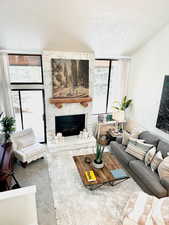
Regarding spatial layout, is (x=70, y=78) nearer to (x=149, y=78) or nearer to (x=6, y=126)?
(x=6, y=126)

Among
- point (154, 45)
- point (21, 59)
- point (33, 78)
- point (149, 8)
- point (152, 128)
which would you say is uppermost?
point (149, 8)

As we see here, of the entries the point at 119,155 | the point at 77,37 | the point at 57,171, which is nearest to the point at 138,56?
the point at 77,37

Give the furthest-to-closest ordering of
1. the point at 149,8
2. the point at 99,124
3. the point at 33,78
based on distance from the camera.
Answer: the point at 99,124, the point at 33,78, the point at 149,8

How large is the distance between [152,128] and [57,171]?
3258 mm

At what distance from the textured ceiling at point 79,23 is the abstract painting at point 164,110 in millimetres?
1639

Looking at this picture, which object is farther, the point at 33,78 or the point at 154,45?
the point at 33,78

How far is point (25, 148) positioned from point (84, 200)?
229 centimetres

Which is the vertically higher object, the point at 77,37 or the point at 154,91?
the point at 77,37

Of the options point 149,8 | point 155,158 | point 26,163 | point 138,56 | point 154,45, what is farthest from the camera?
point 138,56

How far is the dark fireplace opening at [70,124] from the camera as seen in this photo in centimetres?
539

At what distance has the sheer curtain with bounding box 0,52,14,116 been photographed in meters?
4.38

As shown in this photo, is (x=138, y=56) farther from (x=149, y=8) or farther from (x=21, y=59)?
(x=21, y=59)

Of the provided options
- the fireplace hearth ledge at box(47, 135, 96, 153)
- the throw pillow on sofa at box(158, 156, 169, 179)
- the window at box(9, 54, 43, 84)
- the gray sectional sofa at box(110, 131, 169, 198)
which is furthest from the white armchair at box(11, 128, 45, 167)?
the throw pillow on sofa at box(158, 156, 169, 179)

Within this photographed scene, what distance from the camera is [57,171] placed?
4000 mm
